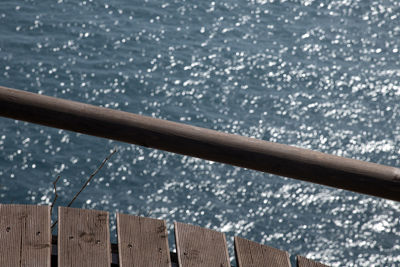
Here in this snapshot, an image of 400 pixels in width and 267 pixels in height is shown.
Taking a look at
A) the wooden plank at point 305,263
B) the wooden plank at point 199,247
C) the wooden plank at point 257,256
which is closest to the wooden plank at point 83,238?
the wooden plank at point 199,247

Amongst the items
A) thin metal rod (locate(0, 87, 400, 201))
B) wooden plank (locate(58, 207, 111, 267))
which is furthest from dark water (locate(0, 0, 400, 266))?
thin metal rod (locate(0, 87, 400, 201))

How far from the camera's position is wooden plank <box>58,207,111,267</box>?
183 centimetres

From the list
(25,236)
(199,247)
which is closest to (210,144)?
(199,247)

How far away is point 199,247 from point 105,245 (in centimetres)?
26

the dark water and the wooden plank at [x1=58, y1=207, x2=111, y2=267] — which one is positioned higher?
the wooden plank at [x1=58, y1=207, x2=111, y2=267]

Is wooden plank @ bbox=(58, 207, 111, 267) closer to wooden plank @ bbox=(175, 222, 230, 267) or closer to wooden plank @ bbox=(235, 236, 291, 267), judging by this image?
wooden plank @ bbox=(175, 222, 230, 267)

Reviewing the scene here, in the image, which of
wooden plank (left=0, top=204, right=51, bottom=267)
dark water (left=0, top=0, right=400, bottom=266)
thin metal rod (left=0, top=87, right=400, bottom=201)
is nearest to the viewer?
thin metal rod (left=0, top=87, right=400, bottom=201)

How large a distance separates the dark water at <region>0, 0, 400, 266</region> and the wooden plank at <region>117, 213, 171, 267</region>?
765 centimetres

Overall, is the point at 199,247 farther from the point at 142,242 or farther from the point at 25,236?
the point at 25,236

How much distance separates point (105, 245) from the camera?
74.5 inches

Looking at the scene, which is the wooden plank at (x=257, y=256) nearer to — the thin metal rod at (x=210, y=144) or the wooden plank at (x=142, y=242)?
the wooden plank at (x=142, y=242)

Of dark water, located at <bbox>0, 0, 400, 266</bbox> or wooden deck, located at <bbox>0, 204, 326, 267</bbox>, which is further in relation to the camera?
dark water, located at <bbox>0, 0, 400, 266</bbox>

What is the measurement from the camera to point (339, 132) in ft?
37.3

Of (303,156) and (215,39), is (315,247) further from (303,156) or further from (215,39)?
(303,156)
